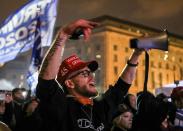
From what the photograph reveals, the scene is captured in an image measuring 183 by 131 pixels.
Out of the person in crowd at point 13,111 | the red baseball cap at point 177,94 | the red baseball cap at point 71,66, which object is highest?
the red baseball cap at point 71,66

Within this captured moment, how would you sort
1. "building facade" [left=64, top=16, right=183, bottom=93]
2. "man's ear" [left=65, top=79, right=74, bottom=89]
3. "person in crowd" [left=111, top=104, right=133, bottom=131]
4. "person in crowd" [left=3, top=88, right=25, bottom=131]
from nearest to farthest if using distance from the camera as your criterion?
"man's ear" [left=65, top=79, right=74, bottom=89] < "person in crowd" [left=111, top=104, right=133, bottom=131] < "person in crowd" [left=3, top=88, right=25, bottom=131] < "building facade" [left=64, top=16, right=183, bottom=93]

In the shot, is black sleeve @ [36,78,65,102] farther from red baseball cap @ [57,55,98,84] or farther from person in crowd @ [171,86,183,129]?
person in crowd @ [171,86,183,129]

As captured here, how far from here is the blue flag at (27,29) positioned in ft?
38.6

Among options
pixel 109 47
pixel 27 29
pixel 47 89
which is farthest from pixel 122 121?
pixel 109 47

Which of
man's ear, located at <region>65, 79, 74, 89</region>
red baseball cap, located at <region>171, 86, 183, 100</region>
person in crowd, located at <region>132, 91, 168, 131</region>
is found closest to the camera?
man's ear, located at <region>65, 79, 74, 89</region>

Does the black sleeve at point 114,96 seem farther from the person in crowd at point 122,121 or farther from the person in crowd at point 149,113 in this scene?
the person in crowd at point 122,121

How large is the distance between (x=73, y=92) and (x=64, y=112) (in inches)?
11.7

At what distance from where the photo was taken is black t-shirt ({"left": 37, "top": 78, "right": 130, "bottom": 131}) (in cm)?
337

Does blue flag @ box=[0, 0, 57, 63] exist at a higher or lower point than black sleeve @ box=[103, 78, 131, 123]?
higher

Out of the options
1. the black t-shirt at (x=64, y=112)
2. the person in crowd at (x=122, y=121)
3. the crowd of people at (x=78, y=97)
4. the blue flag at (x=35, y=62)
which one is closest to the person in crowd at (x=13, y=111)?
the blue flag at (x=35, y=62)

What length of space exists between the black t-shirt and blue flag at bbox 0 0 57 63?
7985 mm

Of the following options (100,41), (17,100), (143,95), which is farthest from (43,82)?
(100,41)

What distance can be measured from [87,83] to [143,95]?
0.59 meters

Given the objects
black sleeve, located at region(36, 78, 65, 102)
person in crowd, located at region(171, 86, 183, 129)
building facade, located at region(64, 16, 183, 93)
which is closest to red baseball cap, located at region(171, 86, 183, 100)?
person in crowd, located at region(171, 86, 183, 129)
